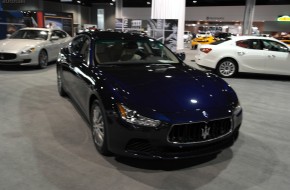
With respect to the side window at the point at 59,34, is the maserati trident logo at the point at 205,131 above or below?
below

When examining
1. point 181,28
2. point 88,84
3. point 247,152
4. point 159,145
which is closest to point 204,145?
point 159,145

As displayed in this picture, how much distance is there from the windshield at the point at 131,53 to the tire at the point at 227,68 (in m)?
4.39

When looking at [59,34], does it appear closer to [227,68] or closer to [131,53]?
[227,68]

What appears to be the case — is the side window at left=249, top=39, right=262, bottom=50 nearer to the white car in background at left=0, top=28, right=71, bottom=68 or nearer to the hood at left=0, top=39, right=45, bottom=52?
the white car in background at left=0, top=28, right=71, bottom=68

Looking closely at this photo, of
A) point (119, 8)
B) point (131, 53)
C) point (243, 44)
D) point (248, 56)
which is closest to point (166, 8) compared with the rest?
point (243, 44)

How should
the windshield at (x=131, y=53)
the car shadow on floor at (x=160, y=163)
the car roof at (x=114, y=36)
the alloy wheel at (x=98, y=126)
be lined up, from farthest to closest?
the car roof at (x=114, y=36), the windshield at (x=131, y=53), the alloy wheel at (x=98, y=126), the car shadow on floor at (x=160, y=163)

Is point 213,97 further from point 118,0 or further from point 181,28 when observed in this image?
point 118,0

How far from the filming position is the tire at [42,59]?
8285 mm

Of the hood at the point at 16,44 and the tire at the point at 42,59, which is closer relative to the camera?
the hood at the point at 16,44

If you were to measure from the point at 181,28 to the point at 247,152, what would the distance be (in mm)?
14704

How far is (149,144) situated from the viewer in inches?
98.0

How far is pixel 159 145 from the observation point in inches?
97.2

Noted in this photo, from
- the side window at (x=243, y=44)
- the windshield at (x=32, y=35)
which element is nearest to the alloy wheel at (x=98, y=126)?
the side window at (x=243, y=44)

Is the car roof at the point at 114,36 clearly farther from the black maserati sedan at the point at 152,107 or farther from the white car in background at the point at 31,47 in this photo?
the white car in background at the point at 31,47
